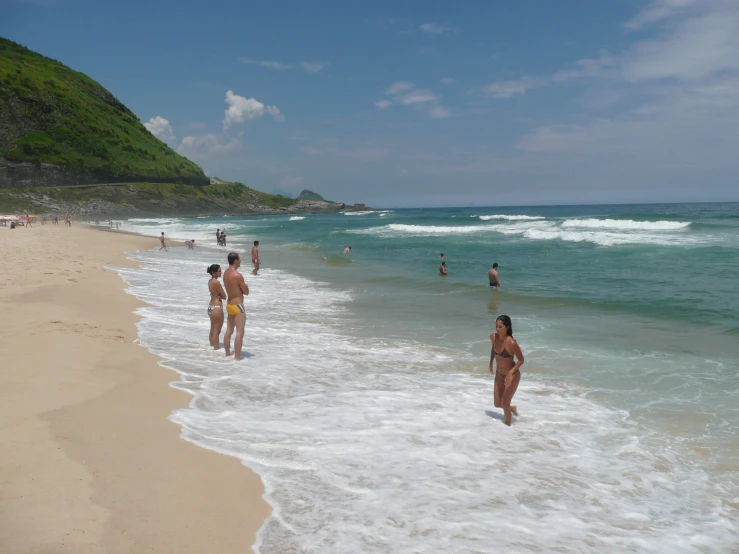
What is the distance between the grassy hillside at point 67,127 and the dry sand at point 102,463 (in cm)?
10112

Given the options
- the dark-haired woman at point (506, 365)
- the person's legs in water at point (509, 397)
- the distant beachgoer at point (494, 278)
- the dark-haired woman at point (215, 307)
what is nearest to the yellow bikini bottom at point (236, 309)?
the dark-haired woman at point (215, 307)

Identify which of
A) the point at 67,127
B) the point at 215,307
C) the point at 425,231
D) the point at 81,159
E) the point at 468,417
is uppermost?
the point at 67,127

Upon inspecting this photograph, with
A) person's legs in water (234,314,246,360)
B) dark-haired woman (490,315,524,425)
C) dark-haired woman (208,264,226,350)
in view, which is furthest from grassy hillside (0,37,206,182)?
dark-haired woman (490,315,524,425)

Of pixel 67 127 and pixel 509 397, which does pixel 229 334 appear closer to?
pixel 509 397

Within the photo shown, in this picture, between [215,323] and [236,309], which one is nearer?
[236,309]

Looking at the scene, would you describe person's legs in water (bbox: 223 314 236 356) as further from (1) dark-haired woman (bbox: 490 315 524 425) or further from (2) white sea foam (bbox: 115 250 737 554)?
(1) dark-haired woman (bbox: 490 315 524 425)

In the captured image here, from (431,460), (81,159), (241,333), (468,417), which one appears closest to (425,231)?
(241,333)

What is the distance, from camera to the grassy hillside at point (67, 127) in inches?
3824

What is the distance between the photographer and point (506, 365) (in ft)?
22.8

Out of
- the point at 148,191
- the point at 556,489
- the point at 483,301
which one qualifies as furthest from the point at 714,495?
the point at 148,191

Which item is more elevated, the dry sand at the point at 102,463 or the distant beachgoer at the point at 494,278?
the distant beachgoer at the point at 494,278

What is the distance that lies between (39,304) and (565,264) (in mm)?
22716

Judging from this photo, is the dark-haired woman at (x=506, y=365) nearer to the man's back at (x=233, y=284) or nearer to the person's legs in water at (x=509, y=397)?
the person's legs in water at (x=509, y=397)

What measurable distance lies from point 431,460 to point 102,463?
10.7 ft
